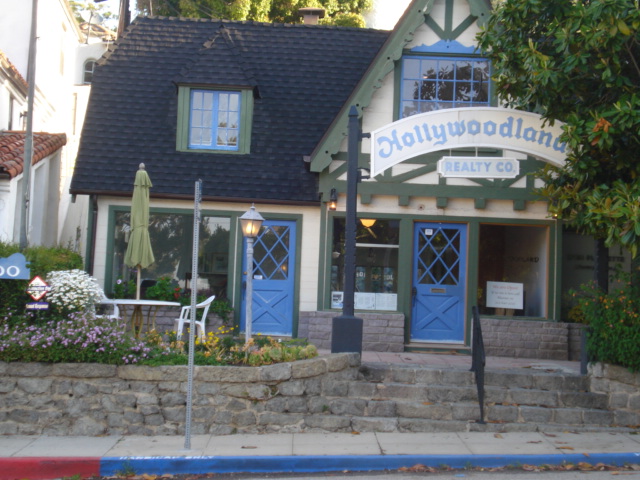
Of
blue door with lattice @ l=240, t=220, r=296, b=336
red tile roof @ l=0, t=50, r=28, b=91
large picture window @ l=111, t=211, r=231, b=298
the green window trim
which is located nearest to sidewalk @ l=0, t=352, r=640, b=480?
blue door with lattice @ l=240, t=220, r=296, b=336

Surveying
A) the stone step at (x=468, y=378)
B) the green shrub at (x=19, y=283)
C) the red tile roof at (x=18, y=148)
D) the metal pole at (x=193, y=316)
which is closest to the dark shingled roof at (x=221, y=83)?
the red tile roof at (x=18, y=148)

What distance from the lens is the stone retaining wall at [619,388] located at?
9.16 m

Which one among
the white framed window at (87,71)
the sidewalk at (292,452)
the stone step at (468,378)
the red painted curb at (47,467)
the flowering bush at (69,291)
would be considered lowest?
the red painted curb at (47,467)

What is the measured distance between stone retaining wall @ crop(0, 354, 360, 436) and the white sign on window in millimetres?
5069

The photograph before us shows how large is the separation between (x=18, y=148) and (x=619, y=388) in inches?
425

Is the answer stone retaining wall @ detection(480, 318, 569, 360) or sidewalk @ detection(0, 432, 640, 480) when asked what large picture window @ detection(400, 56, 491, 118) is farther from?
sidewalk @ detection(0, 432, 640, 480)

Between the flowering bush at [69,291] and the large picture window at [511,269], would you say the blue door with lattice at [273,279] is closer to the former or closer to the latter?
the large picture window at [511,269]

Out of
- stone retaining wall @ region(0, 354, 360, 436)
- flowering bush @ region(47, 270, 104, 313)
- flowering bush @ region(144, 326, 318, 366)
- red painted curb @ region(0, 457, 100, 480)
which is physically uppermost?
flowering bush @ region(47, 270, 104, 313)

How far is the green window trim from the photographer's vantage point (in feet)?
44.4

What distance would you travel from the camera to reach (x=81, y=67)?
27.8 metres

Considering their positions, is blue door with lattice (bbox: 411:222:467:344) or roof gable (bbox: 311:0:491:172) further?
blue door with lattice (bbox: 411:222:467:344)

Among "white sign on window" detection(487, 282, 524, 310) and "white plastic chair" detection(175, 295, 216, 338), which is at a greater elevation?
"white sign on window" detection(487, 282, 524, 310)

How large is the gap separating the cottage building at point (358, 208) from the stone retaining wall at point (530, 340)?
2 centimetres

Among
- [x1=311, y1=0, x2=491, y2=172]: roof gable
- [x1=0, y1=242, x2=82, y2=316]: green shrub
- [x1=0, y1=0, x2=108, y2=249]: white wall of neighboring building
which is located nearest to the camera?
[x1=0, y1=242, x2=82, y2=316]: green shrub
